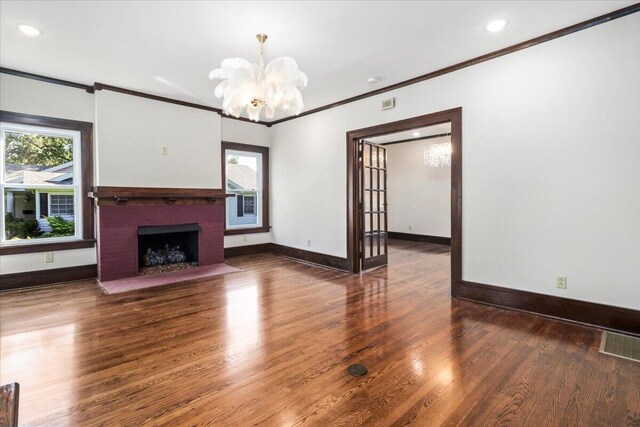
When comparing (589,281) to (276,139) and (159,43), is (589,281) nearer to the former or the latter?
(159,43)

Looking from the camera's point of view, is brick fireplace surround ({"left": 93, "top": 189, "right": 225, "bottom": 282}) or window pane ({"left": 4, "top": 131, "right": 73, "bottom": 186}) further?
brick fireplace surround ({"left": 93, "top": 189, "right": 225, "bottom": 282})

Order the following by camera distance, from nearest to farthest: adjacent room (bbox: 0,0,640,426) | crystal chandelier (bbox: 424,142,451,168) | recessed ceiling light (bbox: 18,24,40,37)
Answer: adjacent room (bbox: 0,0,640,426) → recessed ceiling light (bbox: 18,24,40,37) → crystal chandelier (bbox: 424,142,451,168)

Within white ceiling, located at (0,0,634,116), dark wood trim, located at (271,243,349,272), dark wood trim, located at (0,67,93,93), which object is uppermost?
dark wood trim, located at (0,67,93,93)

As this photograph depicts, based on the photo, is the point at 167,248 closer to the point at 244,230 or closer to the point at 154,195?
the point at 154,195

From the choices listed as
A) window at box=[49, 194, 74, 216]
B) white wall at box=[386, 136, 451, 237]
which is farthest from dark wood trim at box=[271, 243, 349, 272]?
white wall at box=[386, 136, 451, 237]

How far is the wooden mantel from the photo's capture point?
443 cm

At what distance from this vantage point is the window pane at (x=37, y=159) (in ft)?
13.6

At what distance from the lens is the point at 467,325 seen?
9.71ft

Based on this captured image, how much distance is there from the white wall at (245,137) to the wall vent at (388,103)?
9.52 ft

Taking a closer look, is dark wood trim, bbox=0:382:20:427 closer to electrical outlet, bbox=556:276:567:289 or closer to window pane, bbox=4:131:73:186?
electrical outlet, bbox=556:276:567:289

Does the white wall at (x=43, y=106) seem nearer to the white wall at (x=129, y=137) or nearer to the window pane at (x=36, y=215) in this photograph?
the white wall at (x=129, y=137)

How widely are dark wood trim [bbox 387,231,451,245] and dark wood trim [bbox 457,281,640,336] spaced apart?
4275 mm

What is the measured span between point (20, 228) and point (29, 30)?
8.62 ft

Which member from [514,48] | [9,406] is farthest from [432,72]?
[9,406]
